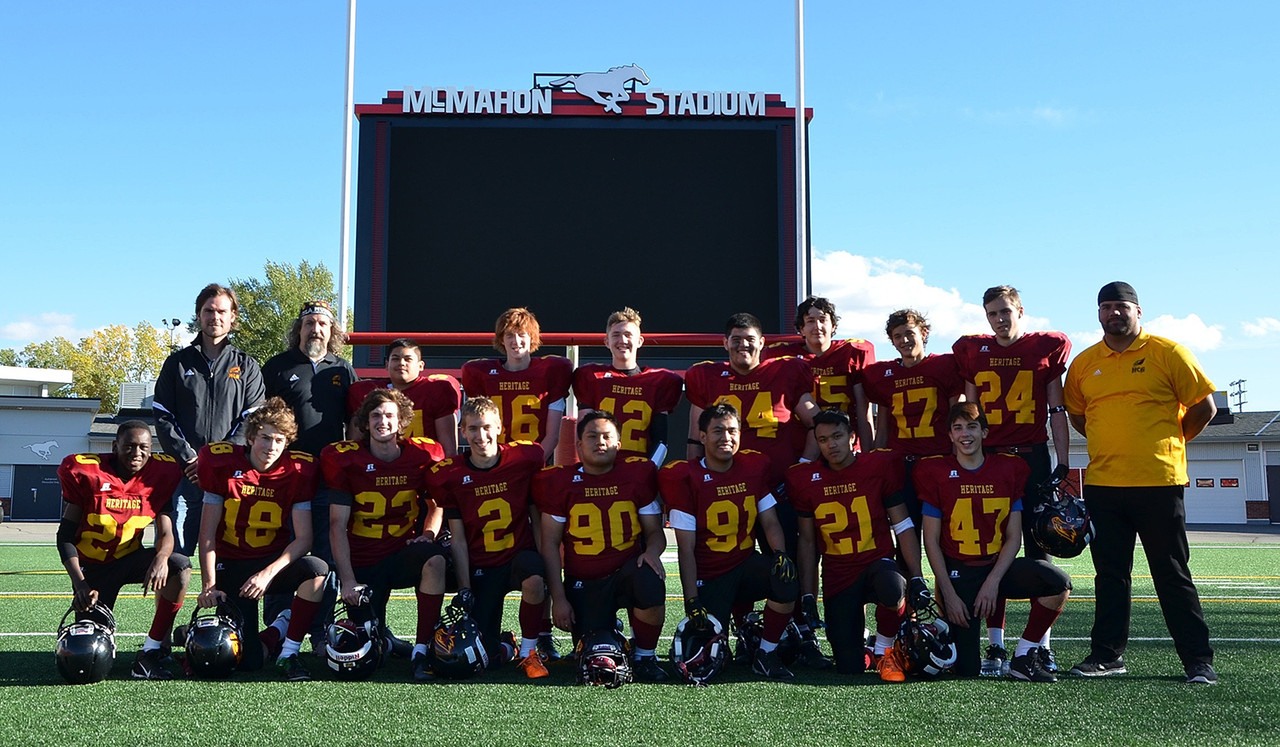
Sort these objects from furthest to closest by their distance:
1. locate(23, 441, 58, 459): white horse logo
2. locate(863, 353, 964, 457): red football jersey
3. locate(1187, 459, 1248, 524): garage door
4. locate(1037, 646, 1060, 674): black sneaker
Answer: locate(1187, 459, 1248, 524): garage door < locate(23, 441, 58, 459): white horse logo < locate(863, 353, 964, 457): red football jersey < locate(1037, 646, 1060, 674): black sneaker

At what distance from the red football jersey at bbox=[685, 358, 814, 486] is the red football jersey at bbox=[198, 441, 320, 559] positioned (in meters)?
1.80

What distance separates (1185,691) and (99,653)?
12.9ft

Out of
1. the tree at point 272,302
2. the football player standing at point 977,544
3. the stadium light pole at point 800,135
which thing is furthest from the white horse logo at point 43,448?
the football player standing at point 977,544

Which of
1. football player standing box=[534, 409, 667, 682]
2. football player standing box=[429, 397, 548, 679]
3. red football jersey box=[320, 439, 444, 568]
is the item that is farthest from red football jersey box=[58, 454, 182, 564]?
football player standing box=[534, 409, 667, 682]

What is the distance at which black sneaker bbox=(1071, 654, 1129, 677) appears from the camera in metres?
3.88

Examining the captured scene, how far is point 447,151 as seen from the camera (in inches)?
514

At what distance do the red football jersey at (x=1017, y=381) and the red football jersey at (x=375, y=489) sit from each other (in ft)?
7.87

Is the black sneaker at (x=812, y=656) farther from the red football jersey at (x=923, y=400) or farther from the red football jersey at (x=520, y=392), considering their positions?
the red football jersey at (x=520, y=392)

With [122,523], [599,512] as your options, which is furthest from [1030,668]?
[122,523]

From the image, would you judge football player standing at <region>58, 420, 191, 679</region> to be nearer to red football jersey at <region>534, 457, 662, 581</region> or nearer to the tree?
red football jersey at <region>534, 457, 662, 581</region>

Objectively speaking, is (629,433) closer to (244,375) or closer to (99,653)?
(244,375)

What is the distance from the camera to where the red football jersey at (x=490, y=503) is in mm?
4148

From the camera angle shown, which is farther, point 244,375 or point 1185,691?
point 244,375

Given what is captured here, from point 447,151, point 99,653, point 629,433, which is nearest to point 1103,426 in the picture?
A: point 629,433
